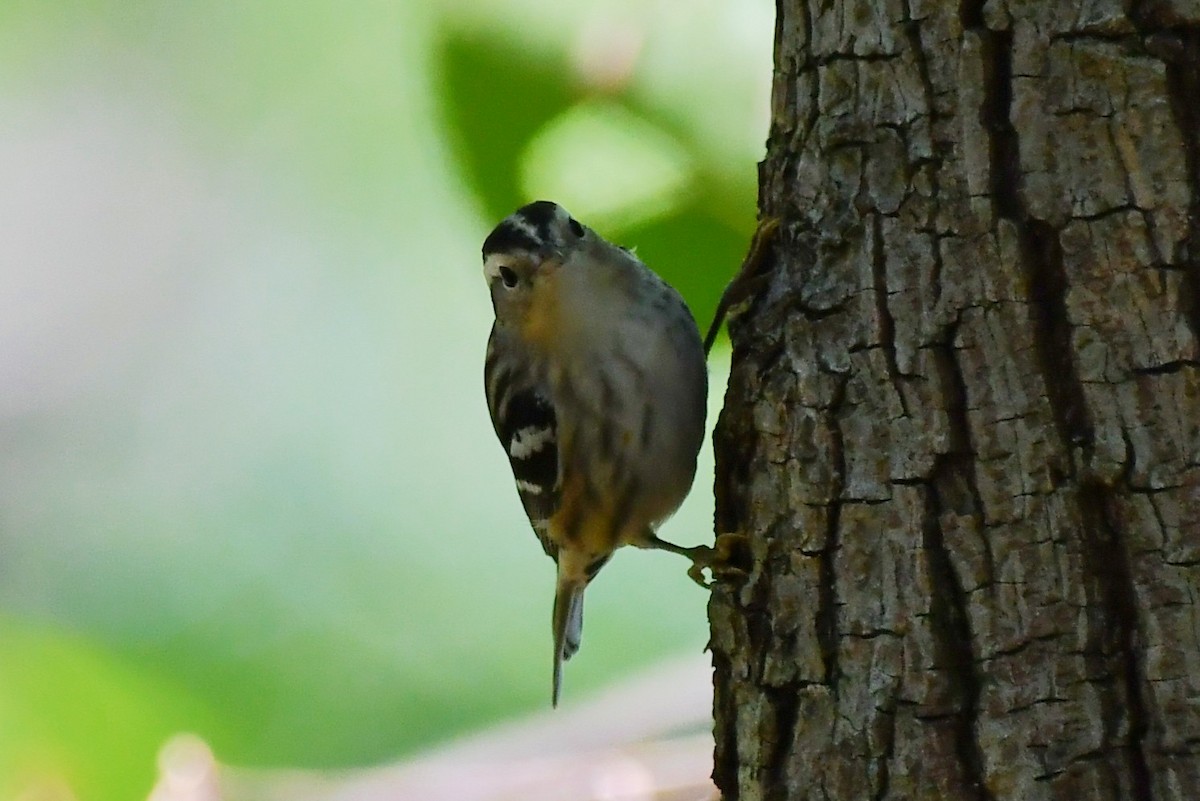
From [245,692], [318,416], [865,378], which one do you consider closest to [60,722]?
[245,692]

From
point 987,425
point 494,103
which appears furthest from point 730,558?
point 494,103

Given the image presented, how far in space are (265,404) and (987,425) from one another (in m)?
1.90

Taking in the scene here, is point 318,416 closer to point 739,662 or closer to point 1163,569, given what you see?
point 739,662

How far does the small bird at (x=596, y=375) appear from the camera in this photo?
1.58 metres

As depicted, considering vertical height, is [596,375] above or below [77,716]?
above

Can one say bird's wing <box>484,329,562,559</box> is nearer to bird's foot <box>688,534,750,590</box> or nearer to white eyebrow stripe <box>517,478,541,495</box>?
white eyebrow stripe <box>517,478,541,495</box>

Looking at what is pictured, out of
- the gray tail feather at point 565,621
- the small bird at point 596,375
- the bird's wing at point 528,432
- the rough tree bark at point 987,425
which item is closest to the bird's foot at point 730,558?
the rough tree bark at point 987,425

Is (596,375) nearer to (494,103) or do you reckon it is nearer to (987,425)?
(987,425)

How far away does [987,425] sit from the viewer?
104cm

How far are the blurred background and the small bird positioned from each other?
0.79 metres

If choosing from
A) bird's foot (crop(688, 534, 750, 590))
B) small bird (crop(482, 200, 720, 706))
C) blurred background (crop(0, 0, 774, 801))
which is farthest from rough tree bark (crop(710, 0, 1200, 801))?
blurred background (crop(0, 0, 774, 801))

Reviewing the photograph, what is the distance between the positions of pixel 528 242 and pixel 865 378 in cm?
61

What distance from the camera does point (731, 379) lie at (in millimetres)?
1338

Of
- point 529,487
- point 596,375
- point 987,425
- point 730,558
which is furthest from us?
point 529,487
